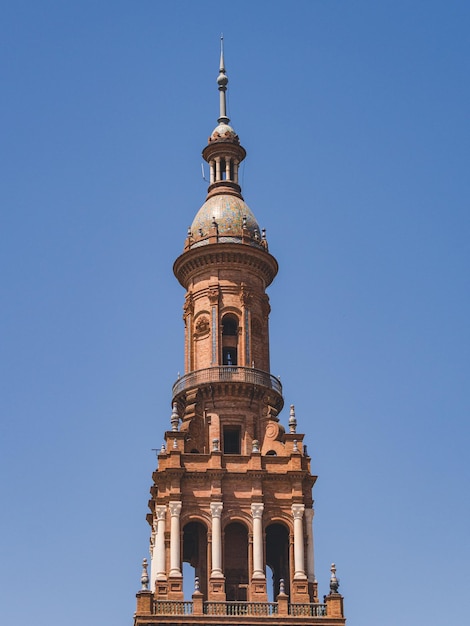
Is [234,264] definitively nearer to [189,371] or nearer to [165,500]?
[189,371]

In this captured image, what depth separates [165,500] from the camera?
238 feet

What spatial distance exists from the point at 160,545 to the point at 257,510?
197 inches

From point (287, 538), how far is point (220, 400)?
787 cm

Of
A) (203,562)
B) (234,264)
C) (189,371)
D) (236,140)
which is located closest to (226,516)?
(203,562)

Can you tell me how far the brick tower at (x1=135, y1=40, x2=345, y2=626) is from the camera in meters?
69.6

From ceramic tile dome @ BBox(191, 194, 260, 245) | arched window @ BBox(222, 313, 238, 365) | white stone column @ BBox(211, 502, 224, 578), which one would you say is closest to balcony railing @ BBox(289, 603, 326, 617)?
white stone column @ BBox(211, 502, 224, 578)

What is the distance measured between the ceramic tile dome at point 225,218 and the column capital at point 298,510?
1566 cm

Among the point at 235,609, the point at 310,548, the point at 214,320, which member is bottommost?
the point at 235,609

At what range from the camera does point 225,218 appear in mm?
81062

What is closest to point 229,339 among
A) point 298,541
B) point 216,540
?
point 216,540

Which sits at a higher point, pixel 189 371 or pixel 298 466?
pixel 189 371

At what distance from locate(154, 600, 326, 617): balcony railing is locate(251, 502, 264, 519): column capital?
4.55 m

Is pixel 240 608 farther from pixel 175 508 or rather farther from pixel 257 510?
pixel 175 508

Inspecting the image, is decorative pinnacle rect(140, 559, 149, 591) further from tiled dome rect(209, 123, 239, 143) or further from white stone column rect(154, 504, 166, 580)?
tiled dome rect(209, 123, 239, 143)
